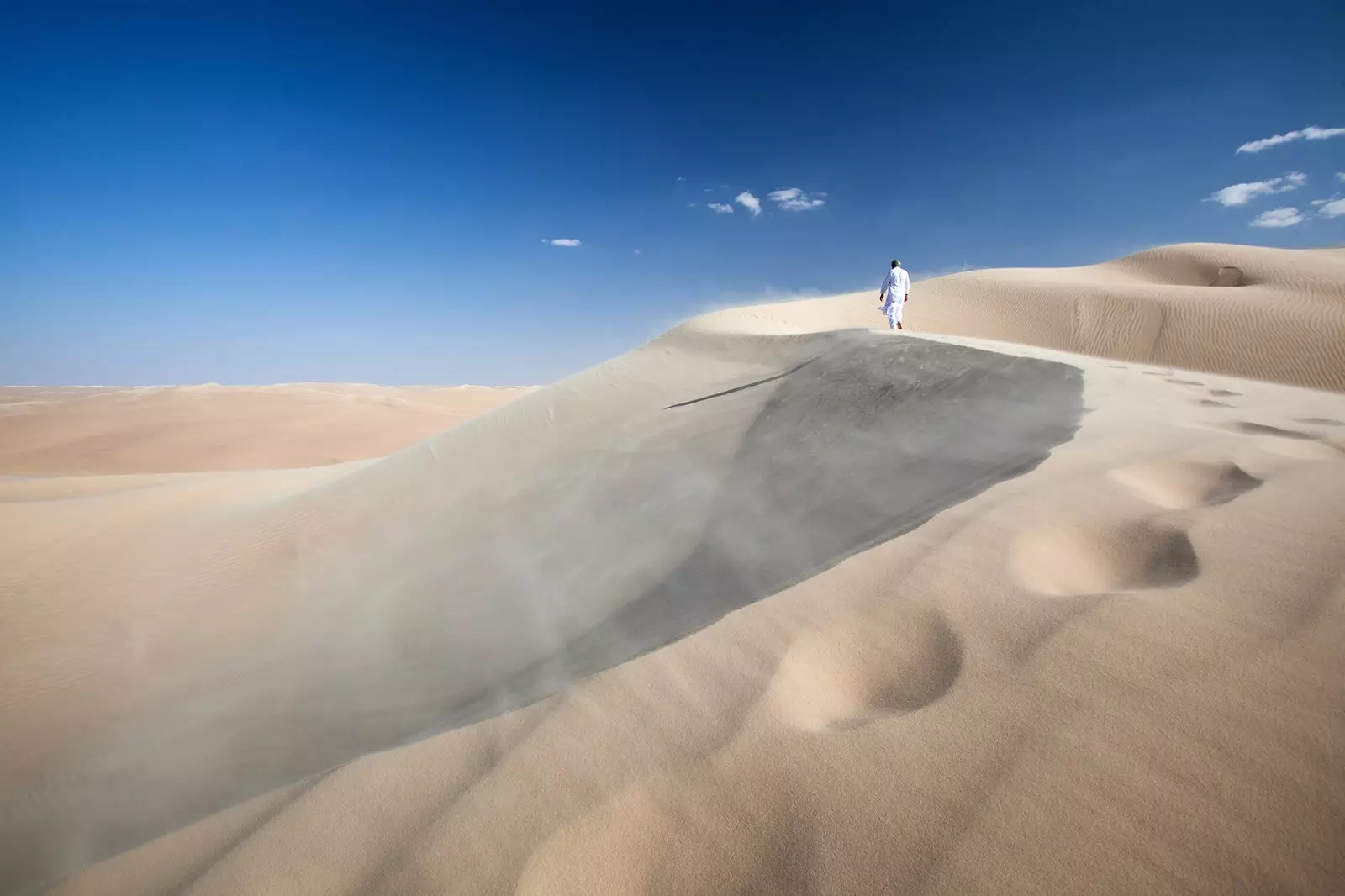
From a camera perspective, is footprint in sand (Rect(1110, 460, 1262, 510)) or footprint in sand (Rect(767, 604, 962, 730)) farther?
footprint in sand (Rect(1110, 460, 1262, 510))

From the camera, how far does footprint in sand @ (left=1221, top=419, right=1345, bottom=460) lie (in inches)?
80.2

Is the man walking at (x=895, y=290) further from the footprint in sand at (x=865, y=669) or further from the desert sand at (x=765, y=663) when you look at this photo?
the footprint in sand at (x=865, y=669)

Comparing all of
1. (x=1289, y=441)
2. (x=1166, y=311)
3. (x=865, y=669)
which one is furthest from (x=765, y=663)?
(x=1166, y=311)

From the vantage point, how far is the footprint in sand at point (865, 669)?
1.38 metres

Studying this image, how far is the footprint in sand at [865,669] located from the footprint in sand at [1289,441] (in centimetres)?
161

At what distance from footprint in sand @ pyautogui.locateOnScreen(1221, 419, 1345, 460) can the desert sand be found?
0.05ft

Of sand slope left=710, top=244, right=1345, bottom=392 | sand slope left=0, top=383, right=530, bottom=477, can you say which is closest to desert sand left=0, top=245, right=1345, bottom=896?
sand slope left=710, top=244, right=1345, bottom=392

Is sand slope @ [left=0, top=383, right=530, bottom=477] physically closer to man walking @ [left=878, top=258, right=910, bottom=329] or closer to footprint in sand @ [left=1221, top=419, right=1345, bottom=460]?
man walking @ [left=878, top=258, right=910, bottom=329]

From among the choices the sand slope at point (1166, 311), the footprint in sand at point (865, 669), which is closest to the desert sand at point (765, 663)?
the footprint in sand at point (865, 669)

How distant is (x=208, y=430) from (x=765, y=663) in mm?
18592

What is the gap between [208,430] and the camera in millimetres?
15500

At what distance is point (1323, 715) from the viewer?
102cm

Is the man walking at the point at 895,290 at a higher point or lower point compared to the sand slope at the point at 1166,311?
higher

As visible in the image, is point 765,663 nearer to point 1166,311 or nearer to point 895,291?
point 895,291
